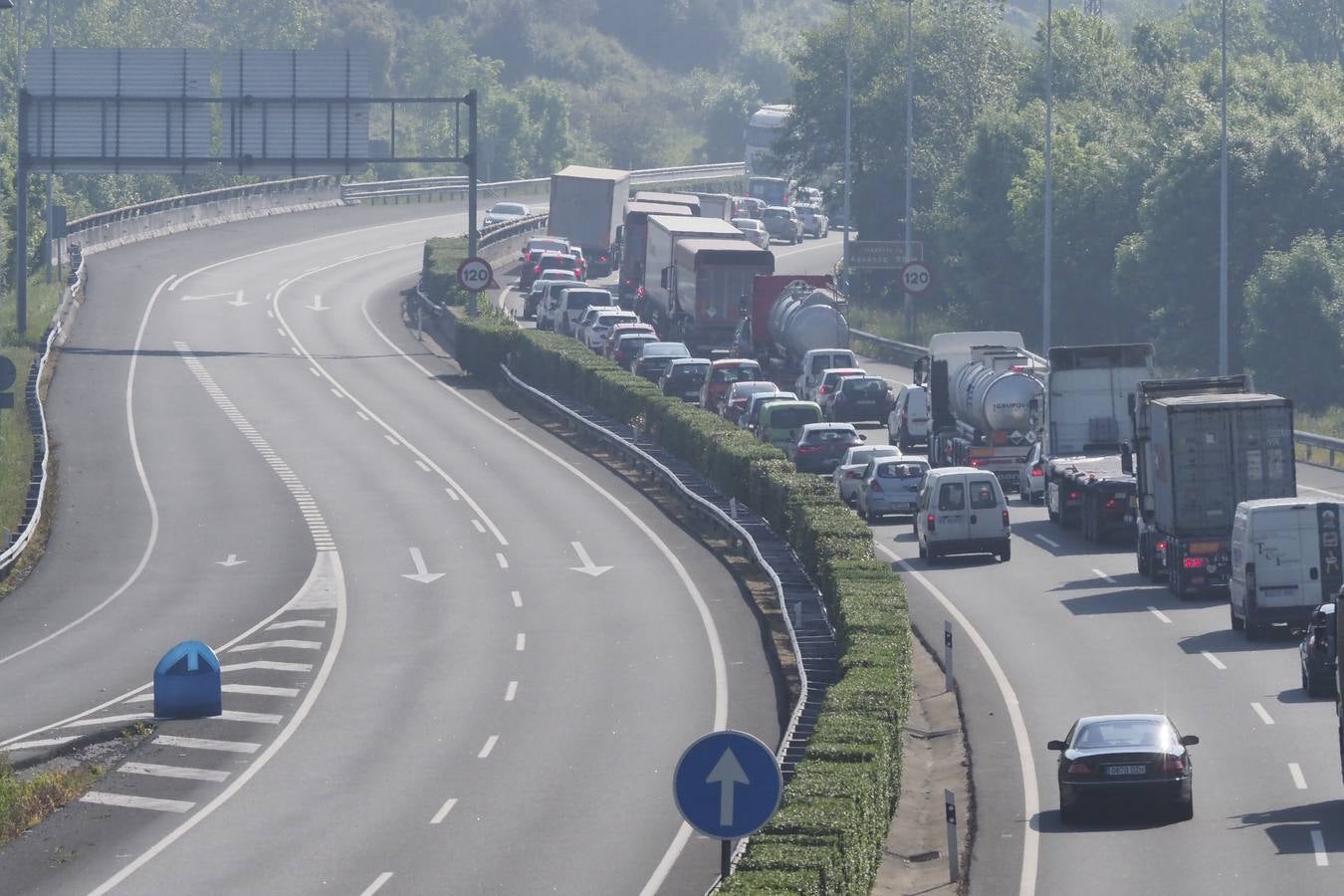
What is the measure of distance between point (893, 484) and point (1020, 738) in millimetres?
19672

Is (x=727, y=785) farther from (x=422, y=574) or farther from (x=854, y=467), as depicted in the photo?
(x=854, y=467)

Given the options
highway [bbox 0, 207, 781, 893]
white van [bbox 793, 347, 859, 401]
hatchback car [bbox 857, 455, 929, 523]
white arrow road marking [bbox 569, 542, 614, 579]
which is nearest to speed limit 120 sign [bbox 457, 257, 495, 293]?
highway [bbox 0, 207, 781, 893]

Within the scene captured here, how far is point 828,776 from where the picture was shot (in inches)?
862

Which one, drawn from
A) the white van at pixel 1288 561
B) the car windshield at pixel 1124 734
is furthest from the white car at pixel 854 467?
the car windshield at pixel 1124 734

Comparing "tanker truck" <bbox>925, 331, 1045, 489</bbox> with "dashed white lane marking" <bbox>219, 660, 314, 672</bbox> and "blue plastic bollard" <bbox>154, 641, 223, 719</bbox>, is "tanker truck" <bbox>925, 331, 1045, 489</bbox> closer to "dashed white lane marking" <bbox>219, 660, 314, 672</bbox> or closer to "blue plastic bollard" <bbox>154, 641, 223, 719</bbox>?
"dashed white lane marking" <bbox>219, 660, 314, 672</bbox>

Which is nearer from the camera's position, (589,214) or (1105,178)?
(1105,178)

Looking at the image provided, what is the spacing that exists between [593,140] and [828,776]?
560 feet

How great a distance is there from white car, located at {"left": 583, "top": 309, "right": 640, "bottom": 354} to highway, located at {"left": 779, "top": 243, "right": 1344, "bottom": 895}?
1081 inches

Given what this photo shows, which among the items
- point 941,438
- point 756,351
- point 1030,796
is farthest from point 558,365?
point 1030,796

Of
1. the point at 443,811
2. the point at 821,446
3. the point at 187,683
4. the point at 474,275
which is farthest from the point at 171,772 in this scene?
the point at 474,275

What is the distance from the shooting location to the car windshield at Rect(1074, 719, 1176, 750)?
24547 mm

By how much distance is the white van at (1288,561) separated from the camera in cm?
3438

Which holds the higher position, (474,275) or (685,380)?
(474,275)

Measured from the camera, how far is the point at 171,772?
28.9 metres
